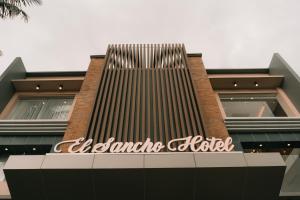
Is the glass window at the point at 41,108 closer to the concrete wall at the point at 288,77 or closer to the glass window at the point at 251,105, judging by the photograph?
the glass window at the point at 251,105

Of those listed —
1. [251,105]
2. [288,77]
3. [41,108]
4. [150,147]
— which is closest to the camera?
[150,147]

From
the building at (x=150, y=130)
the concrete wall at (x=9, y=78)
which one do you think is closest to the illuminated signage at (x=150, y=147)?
the building at (x=150, y=130)

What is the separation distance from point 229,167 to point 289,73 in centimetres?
1225

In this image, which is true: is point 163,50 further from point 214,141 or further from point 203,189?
point 203,189

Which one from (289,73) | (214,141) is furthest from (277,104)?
(214,141)

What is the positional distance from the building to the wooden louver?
0.21ft

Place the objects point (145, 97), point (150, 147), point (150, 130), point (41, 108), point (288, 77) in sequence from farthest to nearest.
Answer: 1. point (288, 77)
2. point (41, 108)
3. point (145, 97)
4. point (150, 130)
5. point (150, 147)

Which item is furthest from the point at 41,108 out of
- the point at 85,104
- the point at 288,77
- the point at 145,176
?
the point at 288,77

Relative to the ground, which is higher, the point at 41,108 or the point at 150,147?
the point at 41,108

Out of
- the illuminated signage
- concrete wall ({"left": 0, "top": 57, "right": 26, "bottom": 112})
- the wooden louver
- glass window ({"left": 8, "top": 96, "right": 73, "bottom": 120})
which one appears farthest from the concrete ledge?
concrete wall ({"left": 0, "top": 57, "right": 26, "bottom": 112})

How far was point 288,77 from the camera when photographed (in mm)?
19594

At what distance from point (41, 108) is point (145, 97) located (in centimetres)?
716

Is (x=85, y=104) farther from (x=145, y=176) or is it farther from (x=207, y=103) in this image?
(x=145, y=176)

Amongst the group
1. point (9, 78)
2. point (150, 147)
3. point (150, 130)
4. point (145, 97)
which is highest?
point (9, 78)
